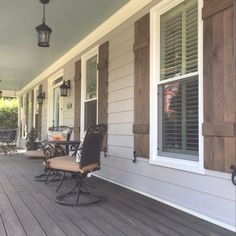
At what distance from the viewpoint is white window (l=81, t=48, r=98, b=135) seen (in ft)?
19.0

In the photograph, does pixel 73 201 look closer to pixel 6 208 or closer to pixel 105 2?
pixel 6 208

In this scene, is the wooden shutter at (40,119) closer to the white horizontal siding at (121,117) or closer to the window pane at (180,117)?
the white horizontal siding at (121,117)

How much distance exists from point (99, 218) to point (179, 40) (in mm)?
2088

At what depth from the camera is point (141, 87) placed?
4.02 metres

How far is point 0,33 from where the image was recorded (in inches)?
226

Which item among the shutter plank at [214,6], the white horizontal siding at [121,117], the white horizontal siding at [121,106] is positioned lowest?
the white horizontal siding at [121,117]

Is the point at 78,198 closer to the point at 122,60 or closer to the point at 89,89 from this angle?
the point at 122,60

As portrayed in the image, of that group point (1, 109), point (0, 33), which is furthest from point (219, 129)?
point (1, 109)

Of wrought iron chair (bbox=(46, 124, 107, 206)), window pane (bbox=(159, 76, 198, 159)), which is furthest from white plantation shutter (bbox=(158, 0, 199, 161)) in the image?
wrought iron chair (bbox=(46, 124, 107, 206))

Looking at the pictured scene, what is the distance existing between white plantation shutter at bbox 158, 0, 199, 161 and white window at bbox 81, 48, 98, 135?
2.19 metres

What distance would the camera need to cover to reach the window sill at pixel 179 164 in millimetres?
3030

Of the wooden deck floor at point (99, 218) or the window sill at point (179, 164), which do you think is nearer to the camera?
the wooden deck floor at point (99, 218)

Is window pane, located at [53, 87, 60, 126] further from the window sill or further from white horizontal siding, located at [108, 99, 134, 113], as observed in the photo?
the window sill

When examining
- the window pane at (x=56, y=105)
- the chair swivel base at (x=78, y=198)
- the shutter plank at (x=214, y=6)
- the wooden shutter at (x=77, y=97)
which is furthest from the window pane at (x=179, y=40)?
the window pane at (x=56, y=105)
